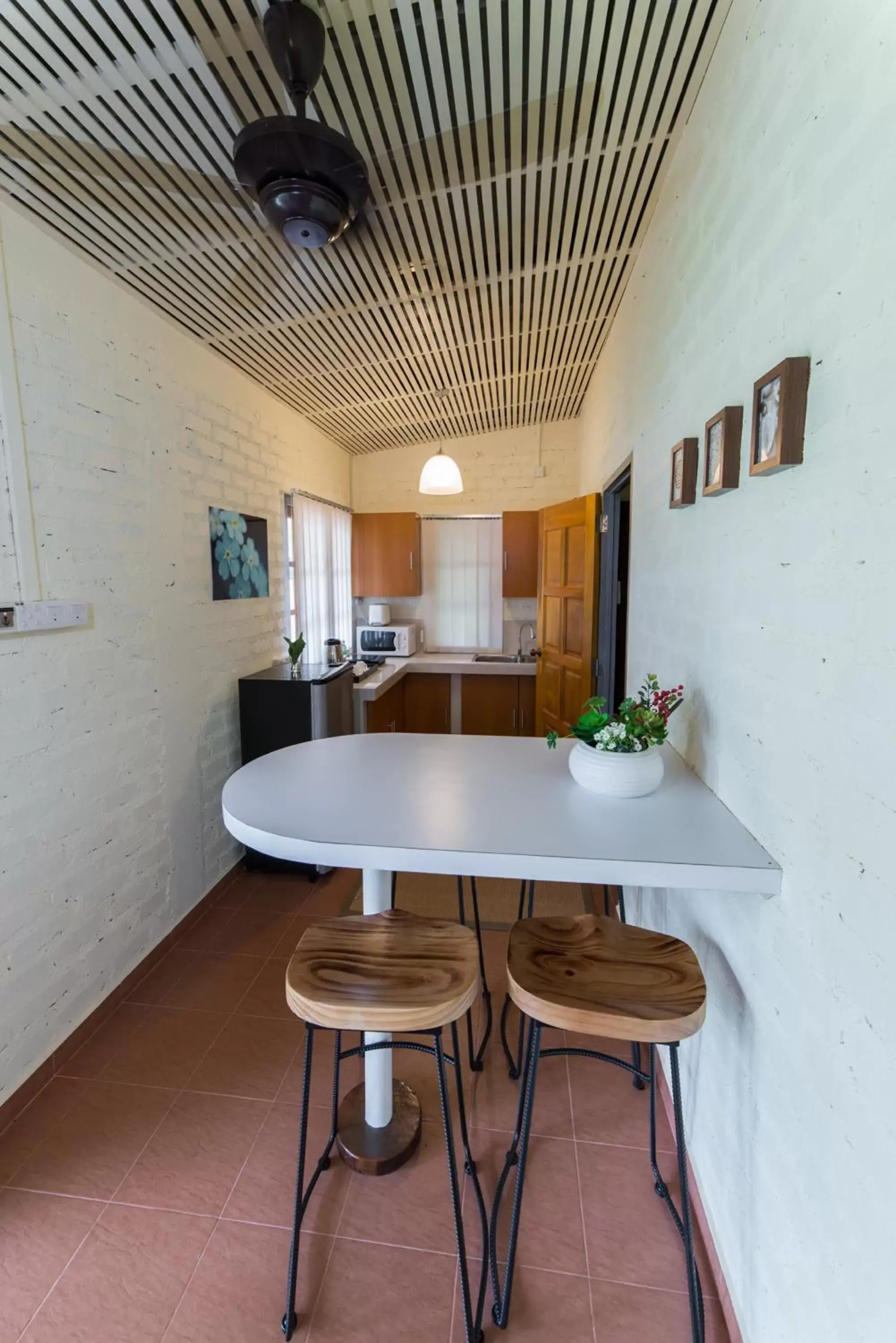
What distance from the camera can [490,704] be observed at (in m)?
4.86

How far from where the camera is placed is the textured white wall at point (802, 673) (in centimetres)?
78

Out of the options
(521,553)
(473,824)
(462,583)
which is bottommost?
(473,824)

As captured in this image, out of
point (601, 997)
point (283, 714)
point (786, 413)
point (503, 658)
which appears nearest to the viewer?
point (786, 413)

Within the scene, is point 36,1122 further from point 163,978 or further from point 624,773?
point 624,773

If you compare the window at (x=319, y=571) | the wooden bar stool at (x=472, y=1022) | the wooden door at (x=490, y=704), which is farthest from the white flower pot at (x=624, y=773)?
the wooden door at (x=490, y=704)

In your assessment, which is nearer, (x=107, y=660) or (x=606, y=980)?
(x=606, y=980)

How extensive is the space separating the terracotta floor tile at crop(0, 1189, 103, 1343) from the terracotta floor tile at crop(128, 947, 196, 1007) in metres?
0.69

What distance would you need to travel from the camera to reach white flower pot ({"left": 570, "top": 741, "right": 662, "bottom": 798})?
1.40 m

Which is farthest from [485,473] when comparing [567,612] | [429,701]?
[429,701]

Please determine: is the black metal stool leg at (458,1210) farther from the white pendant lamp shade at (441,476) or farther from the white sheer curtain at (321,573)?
the white pendant lamp shade at (441,476)

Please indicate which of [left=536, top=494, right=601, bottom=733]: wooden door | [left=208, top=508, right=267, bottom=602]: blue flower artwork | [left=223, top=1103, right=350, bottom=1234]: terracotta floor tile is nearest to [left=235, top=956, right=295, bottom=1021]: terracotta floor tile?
[left=223, top=1103, right=350, bottom=1234]: terracotta floor tile

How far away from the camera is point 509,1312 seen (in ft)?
4.14

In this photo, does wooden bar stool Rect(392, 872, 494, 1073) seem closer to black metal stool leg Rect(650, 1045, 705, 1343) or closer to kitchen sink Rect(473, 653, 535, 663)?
black metal stool leg Rect(650, 1045, 705, 1343)

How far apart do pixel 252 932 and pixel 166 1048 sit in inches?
25.5
